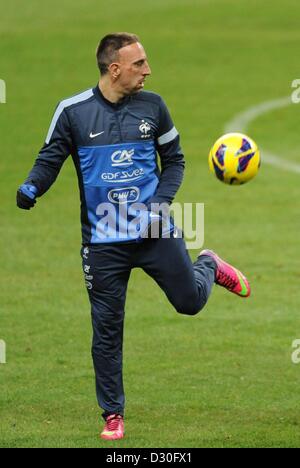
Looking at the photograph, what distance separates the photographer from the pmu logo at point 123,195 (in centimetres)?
954

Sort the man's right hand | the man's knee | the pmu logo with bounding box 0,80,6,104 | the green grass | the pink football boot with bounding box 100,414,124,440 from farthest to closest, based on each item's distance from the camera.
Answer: the pmu logo with bounding box 0,80,6,104 < the green grass < the man's knee < the pink football boot with bounding box 100,414,124,440 < the man's right hand

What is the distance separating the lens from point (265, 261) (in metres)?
17.2

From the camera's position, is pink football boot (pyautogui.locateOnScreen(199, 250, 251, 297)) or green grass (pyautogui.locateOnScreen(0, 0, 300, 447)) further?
pink football boot (pyautogui.locateOnScreen(199, 250, 251, 297))

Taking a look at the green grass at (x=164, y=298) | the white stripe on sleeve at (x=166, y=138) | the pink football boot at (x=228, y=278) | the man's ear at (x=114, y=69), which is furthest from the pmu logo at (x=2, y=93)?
the man's ear at (x=114, y=69)

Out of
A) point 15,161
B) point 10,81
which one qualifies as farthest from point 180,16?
point 15,161

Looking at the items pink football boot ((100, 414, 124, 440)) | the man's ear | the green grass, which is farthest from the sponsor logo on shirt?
the green grass

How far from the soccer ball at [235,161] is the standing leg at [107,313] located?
5.35 feet

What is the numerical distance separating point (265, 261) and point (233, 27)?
2433cm

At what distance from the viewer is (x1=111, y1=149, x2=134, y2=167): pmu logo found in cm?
951

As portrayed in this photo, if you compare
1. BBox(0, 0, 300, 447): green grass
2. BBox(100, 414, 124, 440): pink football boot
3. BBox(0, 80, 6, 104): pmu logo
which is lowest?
BBox(100, 414, 124, 440): pink football boot

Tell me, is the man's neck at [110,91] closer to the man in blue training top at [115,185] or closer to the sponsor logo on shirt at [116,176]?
the man in blue training top at [115,185]

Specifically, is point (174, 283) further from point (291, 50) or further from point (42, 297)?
point (291, 50)

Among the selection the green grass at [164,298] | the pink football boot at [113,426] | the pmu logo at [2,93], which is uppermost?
the pmu logo at [2,93]

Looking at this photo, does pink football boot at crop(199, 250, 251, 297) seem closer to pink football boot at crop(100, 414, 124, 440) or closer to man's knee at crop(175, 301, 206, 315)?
man's knee at crop(175, 301, 206, 315)
